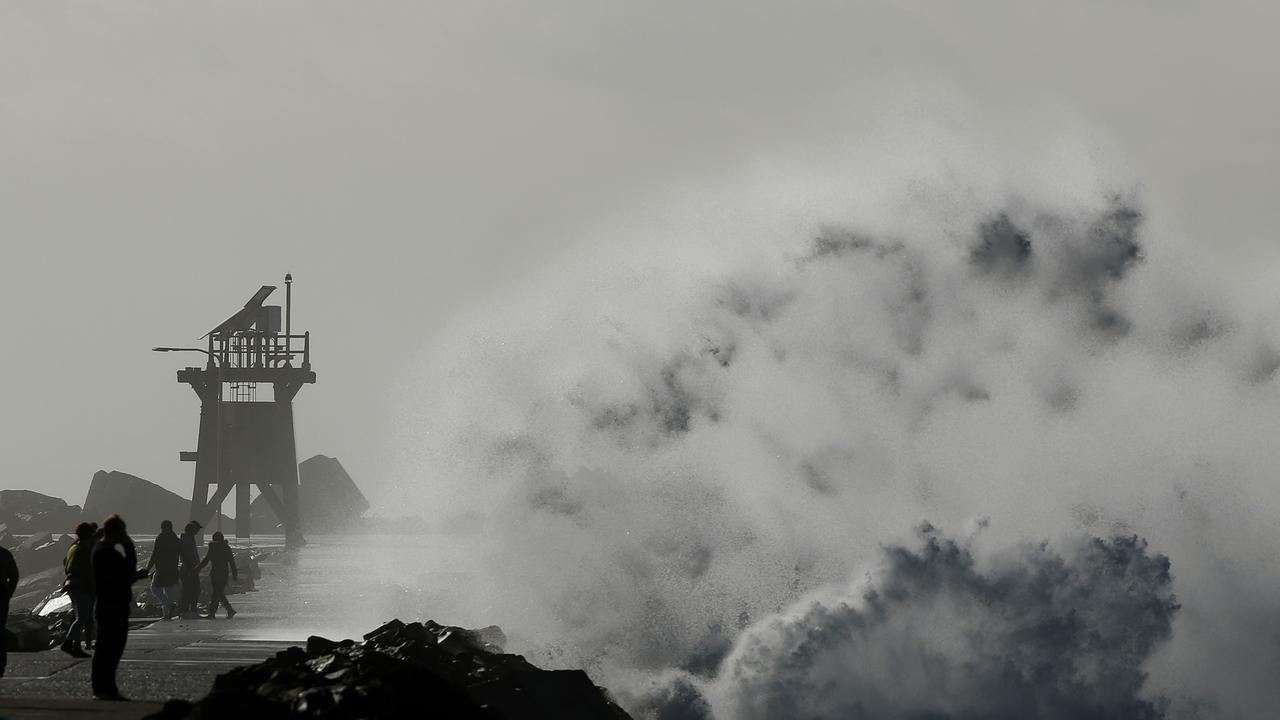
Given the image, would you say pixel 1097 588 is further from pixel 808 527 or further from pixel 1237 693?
pixel 808 527

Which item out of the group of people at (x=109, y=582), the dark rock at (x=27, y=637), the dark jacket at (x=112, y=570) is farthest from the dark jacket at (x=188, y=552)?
the dark jacket at (x=112, y=570)

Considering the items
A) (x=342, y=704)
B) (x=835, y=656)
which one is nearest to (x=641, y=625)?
(x=835, y=656)

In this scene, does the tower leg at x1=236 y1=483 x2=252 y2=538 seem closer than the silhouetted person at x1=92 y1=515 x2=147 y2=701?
No

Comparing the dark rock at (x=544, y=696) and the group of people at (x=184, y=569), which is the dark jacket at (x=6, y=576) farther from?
the group of people at (x=184, y=569)

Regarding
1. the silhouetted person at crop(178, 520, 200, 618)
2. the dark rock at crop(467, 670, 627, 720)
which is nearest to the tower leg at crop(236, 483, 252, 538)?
the silhouetted person at crop(178, 520, 200, 618)

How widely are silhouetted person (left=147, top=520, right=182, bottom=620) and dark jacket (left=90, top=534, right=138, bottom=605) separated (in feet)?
37.1

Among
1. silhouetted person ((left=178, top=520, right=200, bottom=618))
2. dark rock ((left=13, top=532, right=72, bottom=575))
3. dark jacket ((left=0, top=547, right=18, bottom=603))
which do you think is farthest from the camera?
dark rock ((left=13, top=532, right=72, bottom=575))

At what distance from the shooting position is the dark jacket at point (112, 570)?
683 inches

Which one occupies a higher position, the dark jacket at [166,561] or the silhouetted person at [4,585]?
the dark jacket at [166,561]

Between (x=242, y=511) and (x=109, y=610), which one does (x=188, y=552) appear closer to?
(x=109, y=610)

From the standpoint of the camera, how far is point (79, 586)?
2173 centimetres

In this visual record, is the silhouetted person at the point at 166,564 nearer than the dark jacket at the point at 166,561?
Yes

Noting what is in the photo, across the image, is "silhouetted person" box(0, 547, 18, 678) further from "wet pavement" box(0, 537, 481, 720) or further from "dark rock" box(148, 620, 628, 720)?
"dark rock" box(148, 620, 628, 720)

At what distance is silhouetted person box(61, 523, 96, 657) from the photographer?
70.7ft
